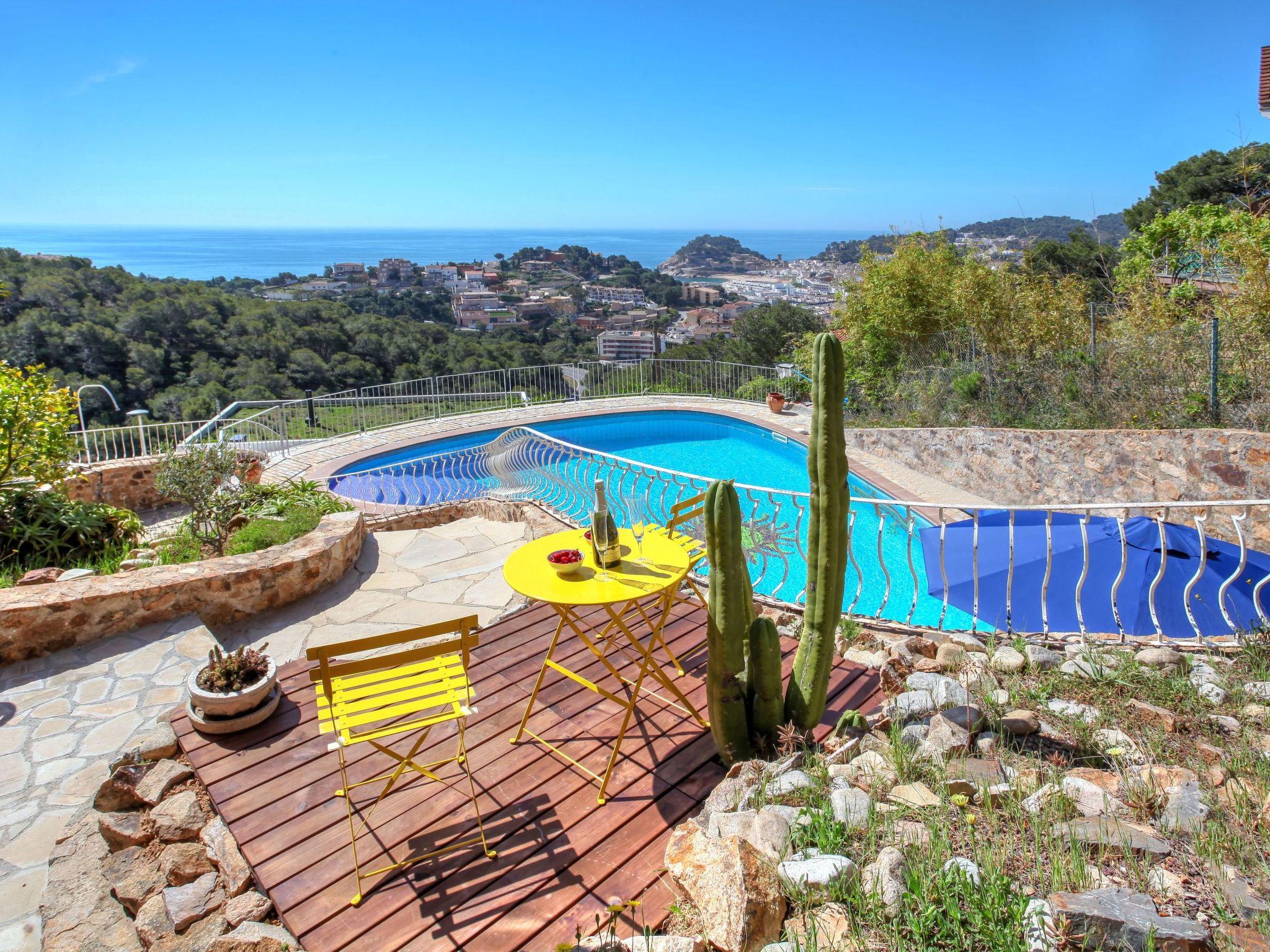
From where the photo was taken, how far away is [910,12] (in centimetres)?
1948

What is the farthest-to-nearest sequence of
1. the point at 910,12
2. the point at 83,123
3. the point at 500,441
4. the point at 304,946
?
the point at 83,123, the point at 910,12, the point at 500,441, the point at 304,946

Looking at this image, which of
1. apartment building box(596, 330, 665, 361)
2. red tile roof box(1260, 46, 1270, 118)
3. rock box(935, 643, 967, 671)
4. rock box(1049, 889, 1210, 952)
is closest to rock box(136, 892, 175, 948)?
rock box(1049, 889, 1210, 952)

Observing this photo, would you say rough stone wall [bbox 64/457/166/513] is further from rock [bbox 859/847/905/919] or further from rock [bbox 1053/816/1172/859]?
rock [bbox 1053/816/1172/859]

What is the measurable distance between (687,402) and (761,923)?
13.6m

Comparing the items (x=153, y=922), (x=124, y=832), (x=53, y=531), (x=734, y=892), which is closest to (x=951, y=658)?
(x=734, y=892)

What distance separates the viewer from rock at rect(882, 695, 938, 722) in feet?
9.30

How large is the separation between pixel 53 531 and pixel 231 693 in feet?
15.6

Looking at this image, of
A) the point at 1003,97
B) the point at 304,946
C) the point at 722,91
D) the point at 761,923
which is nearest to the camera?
the point at 761,923

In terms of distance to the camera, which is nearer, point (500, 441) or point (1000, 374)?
point (500, 441)

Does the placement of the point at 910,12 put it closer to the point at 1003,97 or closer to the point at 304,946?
the point at 1003,97

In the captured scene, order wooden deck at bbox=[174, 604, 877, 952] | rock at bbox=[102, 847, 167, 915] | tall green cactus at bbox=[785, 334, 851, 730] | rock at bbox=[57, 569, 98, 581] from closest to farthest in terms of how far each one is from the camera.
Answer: wooden deck at bbox=[174, 604, 877, 952]
rock at bbox=[102, 847, 167, 915]
tall green cactus at bbox=[785, 334, 851, 730]
rock at bbox=[57, 569, 98, 581]

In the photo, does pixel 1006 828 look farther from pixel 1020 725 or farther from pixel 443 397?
pixel 443 397

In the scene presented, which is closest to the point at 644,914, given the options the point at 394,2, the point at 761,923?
the point at 761,923

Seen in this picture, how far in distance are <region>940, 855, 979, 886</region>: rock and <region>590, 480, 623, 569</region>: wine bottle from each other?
66.3 inches
